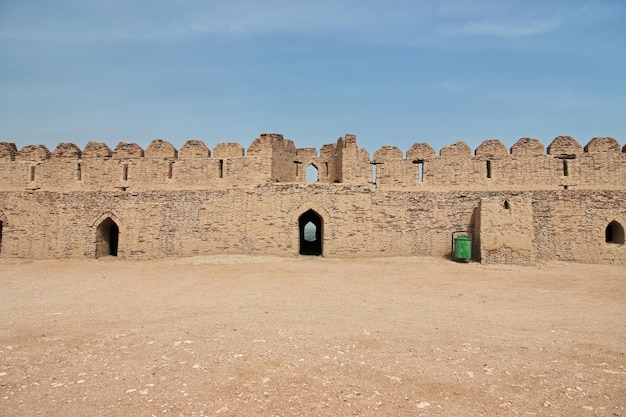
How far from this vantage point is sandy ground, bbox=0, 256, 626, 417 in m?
4.03

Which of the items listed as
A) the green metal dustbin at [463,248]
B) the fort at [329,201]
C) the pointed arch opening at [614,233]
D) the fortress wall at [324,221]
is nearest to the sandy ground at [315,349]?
the green metal dustbin at [463,248]

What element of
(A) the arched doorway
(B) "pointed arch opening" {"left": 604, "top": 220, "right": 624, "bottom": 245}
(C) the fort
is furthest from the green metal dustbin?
(A) the arched doorway

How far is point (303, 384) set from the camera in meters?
4.42

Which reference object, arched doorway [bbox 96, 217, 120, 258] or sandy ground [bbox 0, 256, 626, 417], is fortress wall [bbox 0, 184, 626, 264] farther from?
sandy ground [bbox 0, 256, 626, 417]

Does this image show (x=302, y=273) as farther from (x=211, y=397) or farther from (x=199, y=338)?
(x=211, y=397)

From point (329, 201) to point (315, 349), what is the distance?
1108cm

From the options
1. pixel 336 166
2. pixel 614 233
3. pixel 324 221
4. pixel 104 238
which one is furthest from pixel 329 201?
pixel 614 233

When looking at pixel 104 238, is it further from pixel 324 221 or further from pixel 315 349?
pixel 315 349

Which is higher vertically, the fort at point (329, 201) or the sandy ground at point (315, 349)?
the fort at point (329, 201)

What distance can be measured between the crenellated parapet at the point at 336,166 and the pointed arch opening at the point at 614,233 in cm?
187

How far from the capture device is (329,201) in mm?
16359

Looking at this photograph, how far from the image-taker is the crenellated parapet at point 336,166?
17062mm

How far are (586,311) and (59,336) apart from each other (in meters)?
9.89

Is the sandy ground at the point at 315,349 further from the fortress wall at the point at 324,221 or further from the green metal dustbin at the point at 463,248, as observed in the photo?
the fortress wall at the point at 324,221
